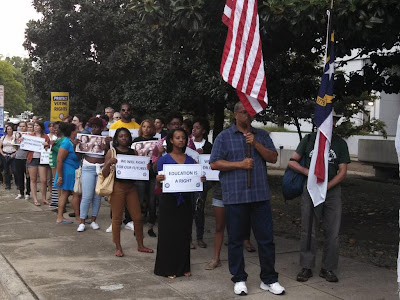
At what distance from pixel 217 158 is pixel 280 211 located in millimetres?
5842

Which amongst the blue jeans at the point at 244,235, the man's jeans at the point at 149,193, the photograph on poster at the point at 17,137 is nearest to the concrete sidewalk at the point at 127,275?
the blue jeans at the point at 244,235

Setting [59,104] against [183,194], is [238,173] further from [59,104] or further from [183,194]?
[59,104]

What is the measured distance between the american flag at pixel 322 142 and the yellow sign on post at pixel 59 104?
430 inches

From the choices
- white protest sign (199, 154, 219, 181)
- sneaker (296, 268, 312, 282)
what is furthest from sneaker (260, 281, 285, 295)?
white protest sign (199, 154, 219, 181)

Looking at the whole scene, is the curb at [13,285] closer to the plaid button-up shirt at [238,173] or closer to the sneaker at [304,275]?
the plaid button-up shirt at [238,173]

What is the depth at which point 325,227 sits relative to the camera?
18.7 feet

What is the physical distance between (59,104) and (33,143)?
462 cm

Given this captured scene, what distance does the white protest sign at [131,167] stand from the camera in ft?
21.8

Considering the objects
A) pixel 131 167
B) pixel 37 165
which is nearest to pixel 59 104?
pixel 37 165

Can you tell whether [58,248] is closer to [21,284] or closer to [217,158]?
[21,284]

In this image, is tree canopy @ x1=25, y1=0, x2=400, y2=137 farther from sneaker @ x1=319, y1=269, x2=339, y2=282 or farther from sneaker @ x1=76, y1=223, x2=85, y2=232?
sneaker @ x1=76, y1=223, x2=85, y2=232

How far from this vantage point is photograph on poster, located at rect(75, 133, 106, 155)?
8.13m

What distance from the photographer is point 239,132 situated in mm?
5281

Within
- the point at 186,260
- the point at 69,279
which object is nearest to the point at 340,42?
the point at 186,260
